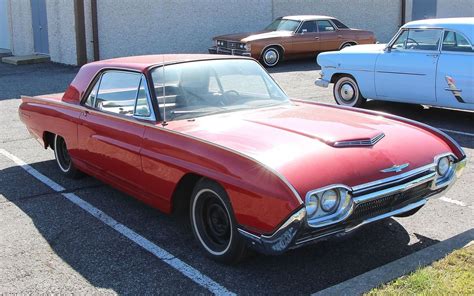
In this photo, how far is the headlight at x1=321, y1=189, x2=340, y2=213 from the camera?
338 centimetres

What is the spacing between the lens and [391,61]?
884 centimetres

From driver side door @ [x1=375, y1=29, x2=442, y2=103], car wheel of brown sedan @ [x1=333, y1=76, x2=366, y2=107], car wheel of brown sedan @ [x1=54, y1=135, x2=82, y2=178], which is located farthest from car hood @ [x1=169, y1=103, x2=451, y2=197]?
car wheel of brown sedan @ [x1=333, y1=76, x2=366, y2=107]

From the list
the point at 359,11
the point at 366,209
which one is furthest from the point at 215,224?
the point at 359,11

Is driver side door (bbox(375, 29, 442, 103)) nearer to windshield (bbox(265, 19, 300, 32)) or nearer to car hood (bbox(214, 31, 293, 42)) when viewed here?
car hood (bbox(214, 31, 293, 42))

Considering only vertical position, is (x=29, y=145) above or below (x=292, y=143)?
below

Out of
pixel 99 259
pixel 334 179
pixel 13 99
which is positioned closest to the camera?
pixel 334 179

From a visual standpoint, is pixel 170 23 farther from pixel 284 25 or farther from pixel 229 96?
pixel 229 96

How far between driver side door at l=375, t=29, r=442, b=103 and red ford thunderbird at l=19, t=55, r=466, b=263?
3.89 m

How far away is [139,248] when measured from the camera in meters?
4.23

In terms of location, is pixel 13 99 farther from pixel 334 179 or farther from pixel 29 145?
pixel 334 179

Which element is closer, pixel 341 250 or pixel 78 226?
pixel 341 250

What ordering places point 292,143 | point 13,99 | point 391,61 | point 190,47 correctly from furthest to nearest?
point 190,47, point 13,99, point 391,61, point 292,143

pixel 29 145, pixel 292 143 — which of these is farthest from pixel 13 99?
pixel 292 143

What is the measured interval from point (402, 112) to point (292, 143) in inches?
244
